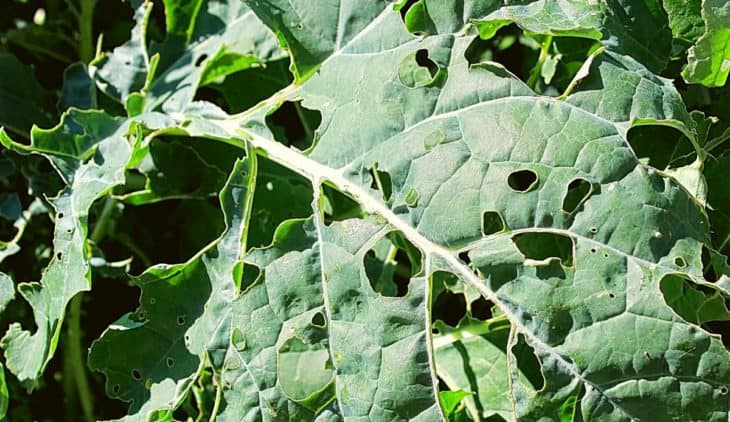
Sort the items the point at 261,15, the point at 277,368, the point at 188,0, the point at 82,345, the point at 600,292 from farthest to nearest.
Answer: the point at 82,345
the point at 188,0
the point at 261,15
the point at 277,368
the point at 600,292

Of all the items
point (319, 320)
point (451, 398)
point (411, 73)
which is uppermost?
point (411, 73)

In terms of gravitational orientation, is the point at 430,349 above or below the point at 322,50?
below

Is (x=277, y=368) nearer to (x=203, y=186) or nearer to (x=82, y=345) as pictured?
(x=203, y=186)

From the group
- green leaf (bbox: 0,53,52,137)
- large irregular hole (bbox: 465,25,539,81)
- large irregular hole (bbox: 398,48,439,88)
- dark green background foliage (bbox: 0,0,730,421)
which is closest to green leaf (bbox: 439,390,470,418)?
dark green background foliage (bbox: 0,0,730,421)

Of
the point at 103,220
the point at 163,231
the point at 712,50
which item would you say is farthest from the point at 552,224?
the point at 163,231

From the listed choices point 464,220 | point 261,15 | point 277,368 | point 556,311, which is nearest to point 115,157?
point 261,15

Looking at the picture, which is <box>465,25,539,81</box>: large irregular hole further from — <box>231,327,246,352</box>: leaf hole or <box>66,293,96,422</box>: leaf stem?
<box>66,293,96,422</box>: leaf stem

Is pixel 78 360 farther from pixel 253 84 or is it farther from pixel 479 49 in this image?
pixel 479 49
